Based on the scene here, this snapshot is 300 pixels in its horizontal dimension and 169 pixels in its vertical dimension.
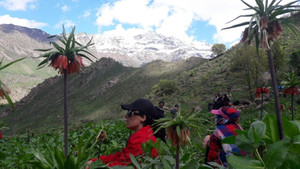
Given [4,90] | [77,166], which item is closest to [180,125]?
[77,166]

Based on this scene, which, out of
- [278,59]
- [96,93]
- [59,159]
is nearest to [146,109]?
[59,159]

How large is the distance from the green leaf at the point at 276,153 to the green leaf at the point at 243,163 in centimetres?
2

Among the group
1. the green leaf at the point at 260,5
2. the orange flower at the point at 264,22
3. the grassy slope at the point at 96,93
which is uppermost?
the green leaf at the point at 260,5

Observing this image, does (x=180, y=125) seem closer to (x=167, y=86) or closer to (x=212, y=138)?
(x=212, y=138)

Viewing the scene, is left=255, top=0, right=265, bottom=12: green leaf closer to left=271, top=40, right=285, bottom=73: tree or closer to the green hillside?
the green hillside

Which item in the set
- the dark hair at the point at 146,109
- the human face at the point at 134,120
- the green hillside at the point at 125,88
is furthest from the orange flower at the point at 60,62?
the green hillside at the point at 125,88

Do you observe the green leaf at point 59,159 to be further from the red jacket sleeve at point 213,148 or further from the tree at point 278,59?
the tree at point 278,59

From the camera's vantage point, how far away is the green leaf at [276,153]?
25.4 inches

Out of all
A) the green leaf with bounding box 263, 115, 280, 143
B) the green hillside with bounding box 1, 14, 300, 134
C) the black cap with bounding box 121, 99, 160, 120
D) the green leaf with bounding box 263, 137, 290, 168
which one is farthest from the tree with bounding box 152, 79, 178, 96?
the green leaf with bounding box 263, 137, 290, 168

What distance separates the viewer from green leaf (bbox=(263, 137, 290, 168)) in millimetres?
646

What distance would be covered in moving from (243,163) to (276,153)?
0.09m

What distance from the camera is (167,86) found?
39.8m

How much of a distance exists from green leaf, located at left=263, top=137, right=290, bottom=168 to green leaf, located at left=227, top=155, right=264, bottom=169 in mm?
25

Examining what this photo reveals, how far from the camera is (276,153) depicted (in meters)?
0.65
